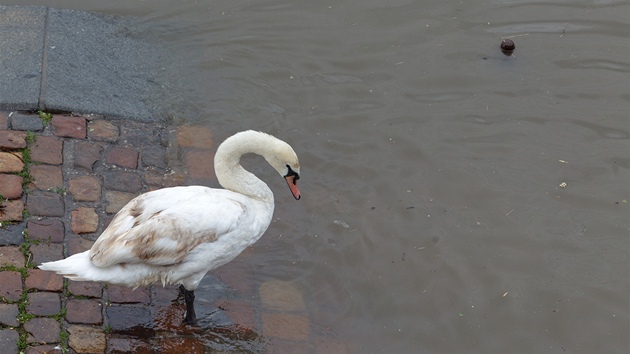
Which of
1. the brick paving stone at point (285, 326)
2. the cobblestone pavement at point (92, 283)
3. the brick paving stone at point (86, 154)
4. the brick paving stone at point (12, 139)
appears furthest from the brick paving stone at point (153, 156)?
the brick paving stone at point (285, 326)

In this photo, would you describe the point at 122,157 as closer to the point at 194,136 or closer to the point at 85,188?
the point at 85,188

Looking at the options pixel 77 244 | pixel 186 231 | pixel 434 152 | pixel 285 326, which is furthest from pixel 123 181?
pixel 434 152

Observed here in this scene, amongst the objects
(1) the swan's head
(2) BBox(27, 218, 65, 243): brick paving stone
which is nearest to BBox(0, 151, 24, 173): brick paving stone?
(2) BBox(27, 218, 65, 243): brick paving stone

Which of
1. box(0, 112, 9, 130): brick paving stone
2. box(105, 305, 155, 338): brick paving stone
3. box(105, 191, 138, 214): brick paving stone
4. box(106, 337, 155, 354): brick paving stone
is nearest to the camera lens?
box(106, 337, 155, 354): brick paving stone

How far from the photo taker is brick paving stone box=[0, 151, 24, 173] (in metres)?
5.89

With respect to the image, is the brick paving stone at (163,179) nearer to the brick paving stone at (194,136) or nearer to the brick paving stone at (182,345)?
the brick paving stone at (194,136)

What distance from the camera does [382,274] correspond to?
237 inches

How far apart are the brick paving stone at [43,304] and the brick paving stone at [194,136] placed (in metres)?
1.94

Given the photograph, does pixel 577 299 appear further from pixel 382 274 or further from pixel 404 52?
pixel 404 52

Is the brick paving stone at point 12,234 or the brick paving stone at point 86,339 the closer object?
the brick paving stone at point 86,339

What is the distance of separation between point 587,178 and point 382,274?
200 cm

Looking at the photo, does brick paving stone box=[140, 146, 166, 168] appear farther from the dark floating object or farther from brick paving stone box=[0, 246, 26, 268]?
the dark floating object

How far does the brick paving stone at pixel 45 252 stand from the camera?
210 inches

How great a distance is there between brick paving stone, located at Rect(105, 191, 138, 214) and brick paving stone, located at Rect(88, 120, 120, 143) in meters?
0.61
